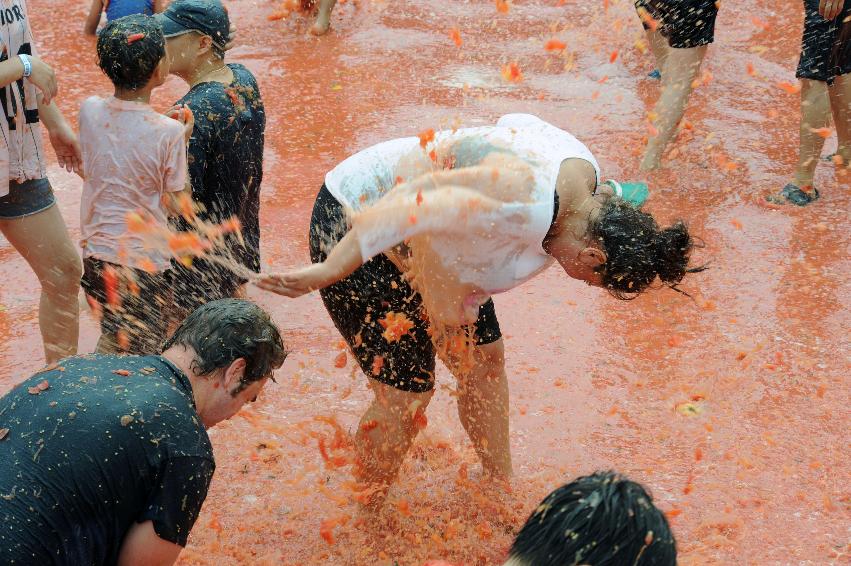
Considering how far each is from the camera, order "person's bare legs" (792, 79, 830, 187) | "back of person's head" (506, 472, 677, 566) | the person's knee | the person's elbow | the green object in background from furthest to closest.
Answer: "person's bare legs" (792, 79, 830, 187)
the person's knee
the green object in background
the person's elbow
"back of person's head" (506, 472, 677, 566)

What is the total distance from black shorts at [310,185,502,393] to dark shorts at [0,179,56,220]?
1.33 m

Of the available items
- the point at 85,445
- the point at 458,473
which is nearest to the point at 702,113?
the point at 458,473

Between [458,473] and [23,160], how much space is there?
2.12 meters

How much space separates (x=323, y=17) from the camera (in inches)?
338

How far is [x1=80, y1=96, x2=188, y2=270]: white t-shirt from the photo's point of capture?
11.8 feet

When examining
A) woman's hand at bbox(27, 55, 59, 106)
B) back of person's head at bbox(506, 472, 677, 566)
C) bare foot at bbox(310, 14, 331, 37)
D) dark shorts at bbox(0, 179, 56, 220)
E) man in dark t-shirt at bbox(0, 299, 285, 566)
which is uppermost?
back of person's head at bbox(506, 472, 677, 566)

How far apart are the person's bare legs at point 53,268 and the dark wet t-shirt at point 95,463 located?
5.29 feet

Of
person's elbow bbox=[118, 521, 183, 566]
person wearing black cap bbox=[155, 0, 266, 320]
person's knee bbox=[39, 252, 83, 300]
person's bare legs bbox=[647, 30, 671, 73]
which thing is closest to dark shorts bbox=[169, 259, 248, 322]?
person wearing black cap bbox=[155, 0, 266, 320]

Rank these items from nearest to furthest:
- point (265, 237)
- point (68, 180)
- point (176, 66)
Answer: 1. point (176, 66)
2. point (265, 237)
3. point (68, 180)

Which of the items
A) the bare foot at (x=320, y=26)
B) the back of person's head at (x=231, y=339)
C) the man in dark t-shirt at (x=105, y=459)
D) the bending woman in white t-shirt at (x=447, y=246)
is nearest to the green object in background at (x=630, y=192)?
the bending woman in white t-shirt at (x=447, y=246)

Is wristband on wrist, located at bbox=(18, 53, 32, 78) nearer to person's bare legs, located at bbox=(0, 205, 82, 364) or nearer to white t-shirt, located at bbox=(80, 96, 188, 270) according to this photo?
white t-shirt, located at bbox=(80, 96, 188, 270)

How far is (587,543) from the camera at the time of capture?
160 centimetres

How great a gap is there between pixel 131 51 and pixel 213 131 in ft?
1.69

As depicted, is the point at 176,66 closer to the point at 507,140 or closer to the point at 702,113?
the point at 507,140
